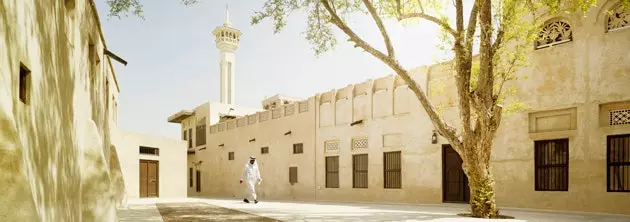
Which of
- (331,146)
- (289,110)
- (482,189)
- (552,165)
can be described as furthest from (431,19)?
(289,110)

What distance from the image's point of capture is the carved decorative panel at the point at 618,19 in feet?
35.7

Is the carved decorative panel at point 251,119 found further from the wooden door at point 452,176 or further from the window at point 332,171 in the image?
the wooden door at point 452,176

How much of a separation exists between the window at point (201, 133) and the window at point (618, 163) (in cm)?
2438

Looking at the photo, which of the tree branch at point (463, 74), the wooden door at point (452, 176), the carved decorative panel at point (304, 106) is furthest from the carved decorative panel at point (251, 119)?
the tree branch at point (463, 74)

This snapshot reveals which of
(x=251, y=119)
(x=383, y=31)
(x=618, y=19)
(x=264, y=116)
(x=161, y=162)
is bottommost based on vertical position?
(x=161, y=162)

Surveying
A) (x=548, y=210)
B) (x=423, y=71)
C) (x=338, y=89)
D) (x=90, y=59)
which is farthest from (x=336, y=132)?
(x=90, y=59)

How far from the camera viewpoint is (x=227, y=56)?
123 feet

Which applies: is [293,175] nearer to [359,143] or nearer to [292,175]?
[292,175]

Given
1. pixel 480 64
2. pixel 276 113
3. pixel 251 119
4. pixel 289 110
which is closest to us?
pixel 480 64

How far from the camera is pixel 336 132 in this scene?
19609mm

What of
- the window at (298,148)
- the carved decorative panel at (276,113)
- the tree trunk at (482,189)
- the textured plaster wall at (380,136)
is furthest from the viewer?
the carved decorative panel at (276,113)

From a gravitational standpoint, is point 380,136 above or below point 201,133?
above

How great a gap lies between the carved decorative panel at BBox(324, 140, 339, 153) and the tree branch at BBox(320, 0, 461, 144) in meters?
9.51

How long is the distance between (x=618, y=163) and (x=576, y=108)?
1.51m
